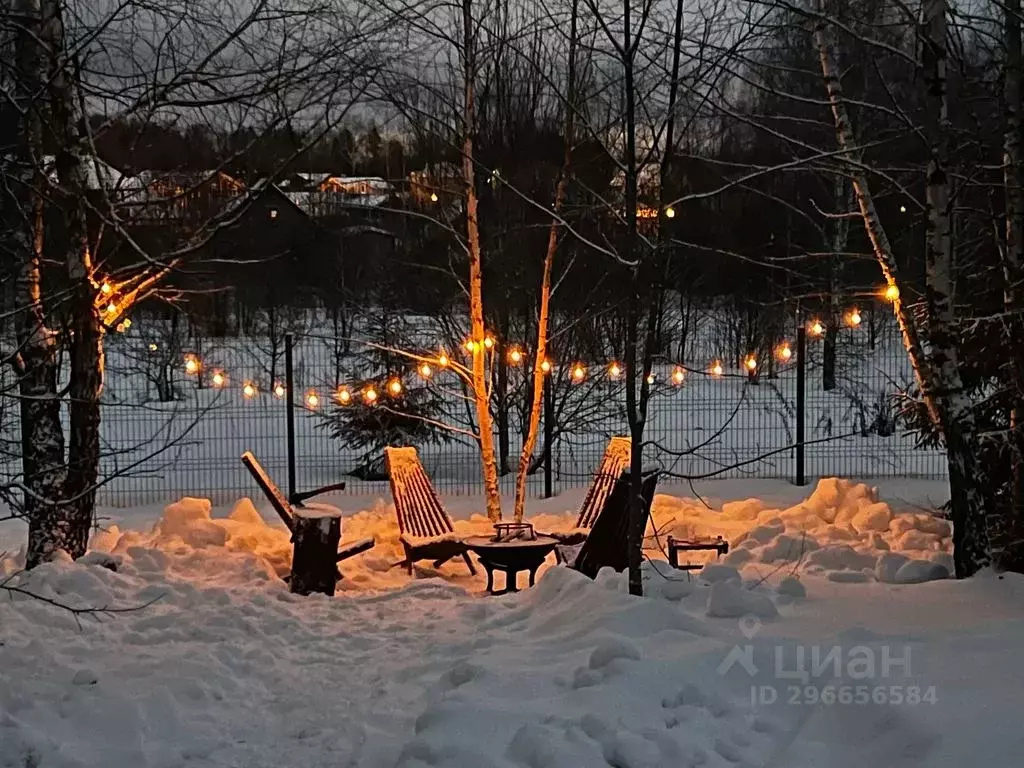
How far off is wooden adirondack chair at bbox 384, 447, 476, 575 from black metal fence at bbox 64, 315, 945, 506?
2.30m

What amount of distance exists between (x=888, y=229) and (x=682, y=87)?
14451 mm

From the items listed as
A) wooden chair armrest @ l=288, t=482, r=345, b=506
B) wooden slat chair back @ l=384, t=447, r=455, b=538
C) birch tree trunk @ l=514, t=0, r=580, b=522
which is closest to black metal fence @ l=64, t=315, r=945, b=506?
wooden chair armrest @ l=288, t=482, r=345, b=506

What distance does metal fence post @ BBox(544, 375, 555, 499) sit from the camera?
11227 mm

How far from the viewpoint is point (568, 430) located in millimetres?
12562

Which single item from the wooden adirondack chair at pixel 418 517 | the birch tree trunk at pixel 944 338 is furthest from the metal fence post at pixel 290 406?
the birch tree trunk at pixel 944 338

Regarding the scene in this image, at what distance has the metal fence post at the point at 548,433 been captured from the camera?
36.8ft

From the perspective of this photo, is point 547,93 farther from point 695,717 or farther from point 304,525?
point 695,717

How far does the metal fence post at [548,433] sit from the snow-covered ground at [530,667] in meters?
3.93

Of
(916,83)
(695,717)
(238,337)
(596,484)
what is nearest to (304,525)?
(596,484)

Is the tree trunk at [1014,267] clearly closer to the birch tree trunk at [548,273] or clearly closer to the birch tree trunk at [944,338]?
the birch tree trunk at [944,338]

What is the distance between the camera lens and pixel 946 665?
402 centimetres

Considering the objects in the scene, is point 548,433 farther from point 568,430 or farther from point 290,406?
point 290,406

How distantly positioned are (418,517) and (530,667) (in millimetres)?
→ 4046

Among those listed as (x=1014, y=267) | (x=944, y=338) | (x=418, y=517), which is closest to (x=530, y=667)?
(x=944, y=338)
